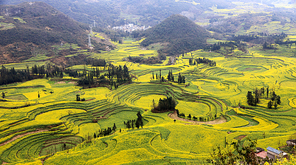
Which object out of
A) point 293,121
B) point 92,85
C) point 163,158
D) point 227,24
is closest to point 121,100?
point 92,85

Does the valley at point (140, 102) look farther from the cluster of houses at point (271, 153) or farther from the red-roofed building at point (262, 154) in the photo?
the red-roofed building at point (262, 154)

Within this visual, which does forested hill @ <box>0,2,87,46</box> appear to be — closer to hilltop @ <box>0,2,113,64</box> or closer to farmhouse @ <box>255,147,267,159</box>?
hilltop @ <box>0,2,113,64</box>

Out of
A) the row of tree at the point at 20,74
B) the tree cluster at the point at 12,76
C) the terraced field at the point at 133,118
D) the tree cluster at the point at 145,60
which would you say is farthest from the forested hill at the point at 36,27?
the terraced field at the point at 133,118

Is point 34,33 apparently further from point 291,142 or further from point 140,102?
point 291,142

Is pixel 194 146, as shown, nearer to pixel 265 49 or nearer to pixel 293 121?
pixel 293 121

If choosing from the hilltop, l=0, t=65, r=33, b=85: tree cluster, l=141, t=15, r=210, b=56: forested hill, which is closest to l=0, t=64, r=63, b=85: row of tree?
l=0, t=65, r=33, b=85: tree cluster
